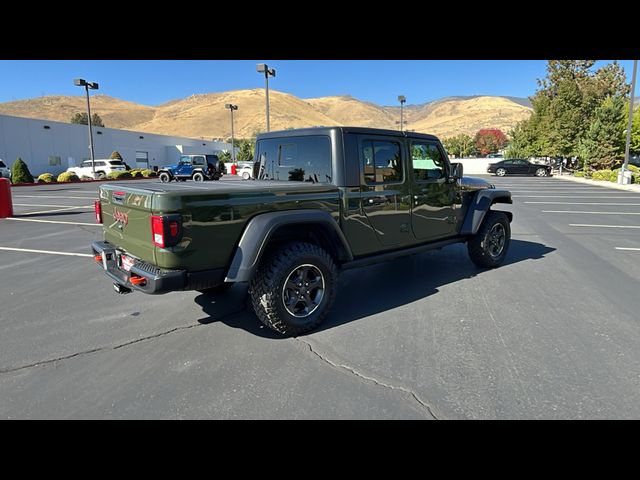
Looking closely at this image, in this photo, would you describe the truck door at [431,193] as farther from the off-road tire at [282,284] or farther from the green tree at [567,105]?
the green tree at [567,105]

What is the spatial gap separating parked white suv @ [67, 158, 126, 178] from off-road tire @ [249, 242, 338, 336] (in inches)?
1314

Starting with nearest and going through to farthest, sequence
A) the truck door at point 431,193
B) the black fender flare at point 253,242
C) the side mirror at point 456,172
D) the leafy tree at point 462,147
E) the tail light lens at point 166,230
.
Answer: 1. the tail light lens at point 166,230
2. the black fender flare at point 253,242
3. the truck door at point 431,193
4. the side mirror at point 456,172
5. the leafy tree at point 462,147

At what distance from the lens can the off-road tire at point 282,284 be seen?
11.5 feet

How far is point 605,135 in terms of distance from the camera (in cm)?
2911

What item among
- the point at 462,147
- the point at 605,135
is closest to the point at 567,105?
the point at 605,135

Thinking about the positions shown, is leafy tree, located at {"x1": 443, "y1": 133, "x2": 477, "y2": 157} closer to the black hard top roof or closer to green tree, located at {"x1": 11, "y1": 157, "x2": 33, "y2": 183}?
green tree, located at {"x1": 11, "y1": 157, "x2": 33, "y2": 183}

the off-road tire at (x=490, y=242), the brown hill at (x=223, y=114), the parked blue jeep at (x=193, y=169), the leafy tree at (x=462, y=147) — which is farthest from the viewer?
A: the brown hill at (x=223, y=114)

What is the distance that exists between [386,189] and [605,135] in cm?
3282

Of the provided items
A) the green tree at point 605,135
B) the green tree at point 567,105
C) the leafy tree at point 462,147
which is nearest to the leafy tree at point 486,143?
the leafy tree at point 462,147

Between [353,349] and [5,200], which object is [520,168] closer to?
[5,200]

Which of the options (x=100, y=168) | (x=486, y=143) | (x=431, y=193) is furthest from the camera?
(x=486, y=143)

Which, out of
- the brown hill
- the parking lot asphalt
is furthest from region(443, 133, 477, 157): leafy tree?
the parking lot asphalt
